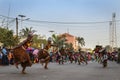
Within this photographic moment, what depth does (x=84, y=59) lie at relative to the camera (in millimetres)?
40562

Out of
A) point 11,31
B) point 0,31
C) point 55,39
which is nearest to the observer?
point 0,31

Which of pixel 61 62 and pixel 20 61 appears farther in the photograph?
pixel 61 62

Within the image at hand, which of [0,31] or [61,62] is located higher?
[0,31]

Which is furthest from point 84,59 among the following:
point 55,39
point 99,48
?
point 55,39

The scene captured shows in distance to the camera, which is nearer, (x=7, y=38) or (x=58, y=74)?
(x=58, y=74)

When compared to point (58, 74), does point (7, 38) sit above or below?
above

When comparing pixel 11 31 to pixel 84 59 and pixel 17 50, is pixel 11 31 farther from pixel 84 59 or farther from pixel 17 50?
pixel 17 50

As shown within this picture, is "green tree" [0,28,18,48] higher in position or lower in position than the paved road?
higher

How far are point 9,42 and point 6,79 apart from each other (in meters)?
41.5

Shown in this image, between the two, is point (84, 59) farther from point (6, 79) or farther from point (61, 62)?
point (6, 79)

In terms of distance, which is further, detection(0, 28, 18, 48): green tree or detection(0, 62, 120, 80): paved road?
detection(0, 28, 18, 48): green tree

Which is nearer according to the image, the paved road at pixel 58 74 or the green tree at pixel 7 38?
the paved road at pixel 58 74

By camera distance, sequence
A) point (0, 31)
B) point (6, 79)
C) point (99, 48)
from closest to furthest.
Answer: point (6, 79) < point (99, 48) < point (0, 31)

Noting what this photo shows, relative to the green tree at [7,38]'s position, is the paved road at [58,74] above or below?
below
